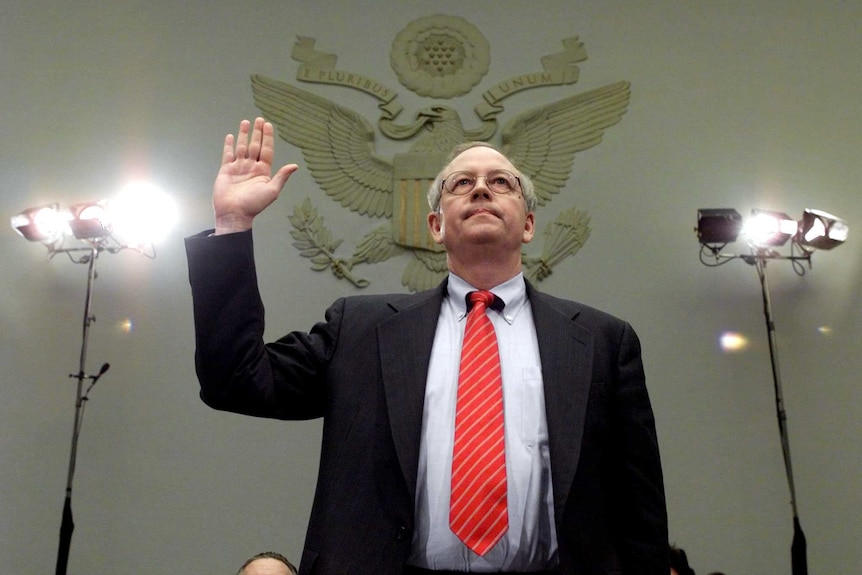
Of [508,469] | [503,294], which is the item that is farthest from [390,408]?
[503,294]

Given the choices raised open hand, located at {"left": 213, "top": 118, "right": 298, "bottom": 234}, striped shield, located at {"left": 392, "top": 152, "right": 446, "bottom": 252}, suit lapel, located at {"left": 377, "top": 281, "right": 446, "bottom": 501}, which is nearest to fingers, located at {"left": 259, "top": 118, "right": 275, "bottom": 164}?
raised open hand, located at {"left": 213, "top": 118, "right": 298, "bottom": 234}

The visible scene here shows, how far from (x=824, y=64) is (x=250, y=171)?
433 cm

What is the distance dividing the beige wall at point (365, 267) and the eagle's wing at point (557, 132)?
0.10 metres

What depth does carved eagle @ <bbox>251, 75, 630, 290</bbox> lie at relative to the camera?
465 cm

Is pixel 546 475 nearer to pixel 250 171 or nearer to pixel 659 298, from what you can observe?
pixel 250 171

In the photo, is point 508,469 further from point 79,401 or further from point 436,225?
point 79,401

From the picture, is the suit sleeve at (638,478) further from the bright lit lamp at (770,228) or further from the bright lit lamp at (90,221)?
the bright lit lamp at (90,221)

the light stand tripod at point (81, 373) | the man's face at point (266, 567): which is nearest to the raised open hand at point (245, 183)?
the man's face at point (266, 567)

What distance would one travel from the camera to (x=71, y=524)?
3.89 meters

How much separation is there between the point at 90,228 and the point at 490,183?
9.91ft

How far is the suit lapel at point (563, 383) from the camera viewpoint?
4.27 feet

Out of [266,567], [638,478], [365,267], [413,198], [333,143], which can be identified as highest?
[333,143]

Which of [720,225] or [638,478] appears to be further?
[720,225]

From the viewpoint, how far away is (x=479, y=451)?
133 centimetres
